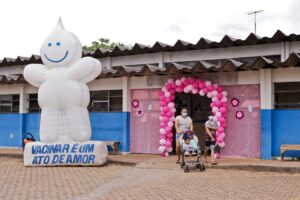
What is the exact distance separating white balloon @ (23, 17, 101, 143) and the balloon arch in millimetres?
2568

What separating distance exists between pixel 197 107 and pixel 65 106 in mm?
5133

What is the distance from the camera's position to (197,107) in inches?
634

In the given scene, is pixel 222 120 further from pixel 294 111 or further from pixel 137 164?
pixel 137 164

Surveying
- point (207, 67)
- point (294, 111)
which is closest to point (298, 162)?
point (294, 111)

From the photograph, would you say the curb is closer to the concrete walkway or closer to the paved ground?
the concrete walkway

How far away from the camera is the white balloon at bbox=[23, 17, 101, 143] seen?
13117 millimetres

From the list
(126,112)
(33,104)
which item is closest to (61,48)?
(126,112)

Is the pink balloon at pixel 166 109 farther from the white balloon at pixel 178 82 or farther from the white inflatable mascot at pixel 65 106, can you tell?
the white inflatable mascot at pixel 65 106

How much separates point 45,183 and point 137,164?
354cm

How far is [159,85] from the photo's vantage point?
1530 centimetres

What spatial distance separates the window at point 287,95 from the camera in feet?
43.2

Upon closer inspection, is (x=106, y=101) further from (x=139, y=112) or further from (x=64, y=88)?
(x=64, y=88)

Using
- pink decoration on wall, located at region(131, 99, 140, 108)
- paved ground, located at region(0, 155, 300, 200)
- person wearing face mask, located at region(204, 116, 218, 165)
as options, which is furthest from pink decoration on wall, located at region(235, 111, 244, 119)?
pink decoration on wall, located at region(131, 99, 140, 108)

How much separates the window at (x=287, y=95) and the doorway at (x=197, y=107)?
2.98 m
